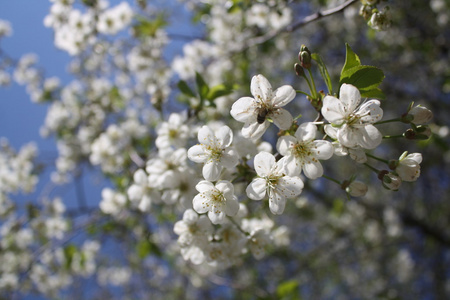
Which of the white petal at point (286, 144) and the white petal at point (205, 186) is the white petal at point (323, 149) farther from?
the white petal at point (205, 186)

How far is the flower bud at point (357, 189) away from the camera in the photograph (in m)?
1.12

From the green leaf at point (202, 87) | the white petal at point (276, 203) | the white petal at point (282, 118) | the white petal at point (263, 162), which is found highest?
the green leaf at point (202, 87)

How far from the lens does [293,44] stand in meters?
5.13

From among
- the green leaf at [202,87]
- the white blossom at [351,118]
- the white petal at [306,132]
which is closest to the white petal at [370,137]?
the white blossom at [351,118]

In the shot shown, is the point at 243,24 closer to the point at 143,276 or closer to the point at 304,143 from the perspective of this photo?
the point at 304,143

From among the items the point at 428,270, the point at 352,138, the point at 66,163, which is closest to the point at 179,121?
the point at 352,138

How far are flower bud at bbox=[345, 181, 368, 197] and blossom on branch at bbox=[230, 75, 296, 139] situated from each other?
32 cm

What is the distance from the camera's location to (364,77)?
106cm

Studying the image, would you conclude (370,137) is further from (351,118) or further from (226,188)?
(226,188)

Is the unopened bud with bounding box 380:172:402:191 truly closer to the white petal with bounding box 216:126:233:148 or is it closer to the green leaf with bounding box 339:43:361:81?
the green leaf with bounding box 339:43:361:81

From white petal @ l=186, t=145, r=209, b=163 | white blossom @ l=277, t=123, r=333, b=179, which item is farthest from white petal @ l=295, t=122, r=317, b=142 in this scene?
white petal @ l=186, t=145, r=209, b=163

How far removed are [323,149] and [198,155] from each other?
1.43 feet

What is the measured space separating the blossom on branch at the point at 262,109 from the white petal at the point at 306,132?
0.14 feet

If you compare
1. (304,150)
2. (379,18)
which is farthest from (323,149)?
(379,18)
